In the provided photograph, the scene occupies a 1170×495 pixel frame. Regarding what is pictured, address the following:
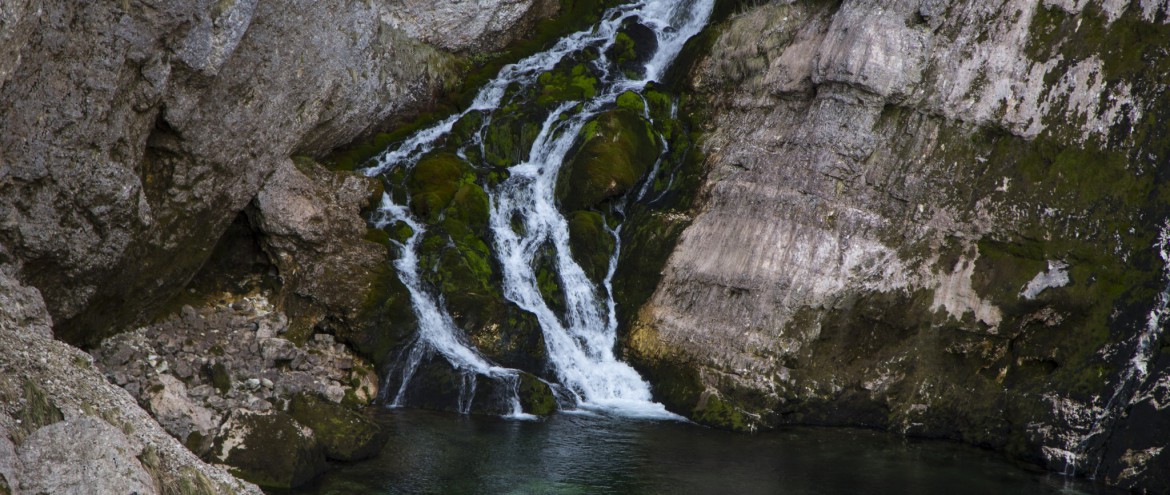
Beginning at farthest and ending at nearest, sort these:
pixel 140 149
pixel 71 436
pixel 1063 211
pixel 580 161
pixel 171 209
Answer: pixel 580 161, pixel 1063 211, pixel 171 209, pixel 140 149, pixel 71 436

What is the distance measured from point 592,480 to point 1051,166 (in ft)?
36.1

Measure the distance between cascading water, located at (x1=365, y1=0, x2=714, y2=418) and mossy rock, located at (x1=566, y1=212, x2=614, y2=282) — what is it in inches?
6.1

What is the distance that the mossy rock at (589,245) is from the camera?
74.1 ft

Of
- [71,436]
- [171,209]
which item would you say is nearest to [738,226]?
[171,209]

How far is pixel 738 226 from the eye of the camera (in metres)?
21.3

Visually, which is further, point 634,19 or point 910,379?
point 634,19

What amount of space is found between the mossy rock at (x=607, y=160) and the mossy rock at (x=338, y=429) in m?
8.83

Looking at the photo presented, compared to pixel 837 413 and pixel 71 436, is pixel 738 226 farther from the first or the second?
pixel 71 436

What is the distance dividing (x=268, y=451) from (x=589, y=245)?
33.6 feet

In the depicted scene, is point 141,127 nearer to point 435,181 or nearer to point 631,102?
point 435,181

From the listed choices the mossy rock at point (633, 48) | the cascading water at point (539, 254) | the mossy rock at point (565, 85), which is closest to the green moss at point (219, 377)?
the cascading water at point (539, 254)

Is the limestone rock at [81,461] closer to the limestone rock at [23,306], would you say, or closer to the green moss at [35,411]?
the green moss at [35,411]

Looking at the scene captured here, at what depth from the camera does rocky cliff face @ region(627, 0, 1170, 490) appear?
17891mm

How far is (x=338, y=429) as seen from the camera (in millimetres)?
15453
